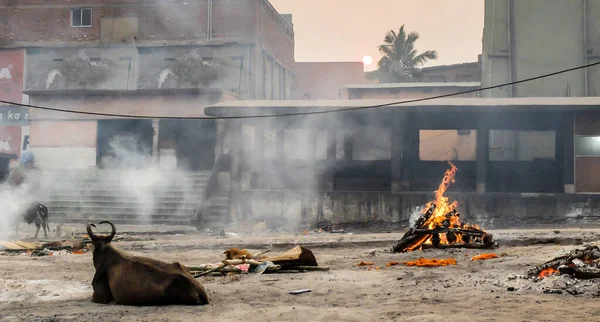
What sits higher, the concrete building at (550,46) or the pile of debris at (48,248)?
the concrete building at (550,46)

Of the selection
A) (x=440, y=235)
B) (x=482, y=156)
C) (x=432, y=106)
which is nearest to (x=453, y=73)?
(x=482, y=156)

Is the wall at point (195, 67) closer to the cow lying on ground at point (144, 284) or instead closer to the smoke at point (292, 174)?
the smoke at point (292, 174)

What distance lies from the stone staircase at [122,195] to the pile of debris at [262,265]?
11.7 m

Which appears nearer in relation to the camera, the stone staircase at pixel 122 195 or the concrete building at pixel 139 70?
the stone staircase at pixel 122 195

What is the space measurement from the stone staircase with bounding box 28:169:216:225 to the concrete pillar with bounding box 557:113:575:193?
37.3 feet

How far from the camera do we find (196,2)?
40719 mm

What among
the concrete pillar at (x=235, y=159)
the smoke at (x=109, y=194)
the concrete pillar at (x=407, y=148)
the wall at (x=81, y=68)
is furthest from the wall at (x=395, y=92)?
the concrete pillar at (x=235, y=159)

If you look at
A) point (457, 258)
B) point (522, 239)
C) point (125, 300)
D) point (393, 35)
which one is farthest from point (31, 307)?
point (393, 35)

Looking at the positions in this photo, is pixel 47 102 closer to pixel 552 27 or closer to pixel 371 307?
pixel 552 27

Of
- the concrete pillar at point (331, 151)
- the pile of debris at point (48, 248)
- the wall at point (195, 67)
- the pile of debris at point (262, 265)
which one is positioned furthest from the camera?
the wall at point (195, 67)

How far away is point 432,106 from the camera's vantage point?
21.9m

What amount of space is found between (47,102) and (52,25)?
11716mm

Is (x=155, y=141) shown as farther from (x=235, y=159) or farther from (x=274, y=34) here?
(x=274, y=34)

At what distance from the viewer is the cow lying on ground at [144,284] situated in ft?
26.0
